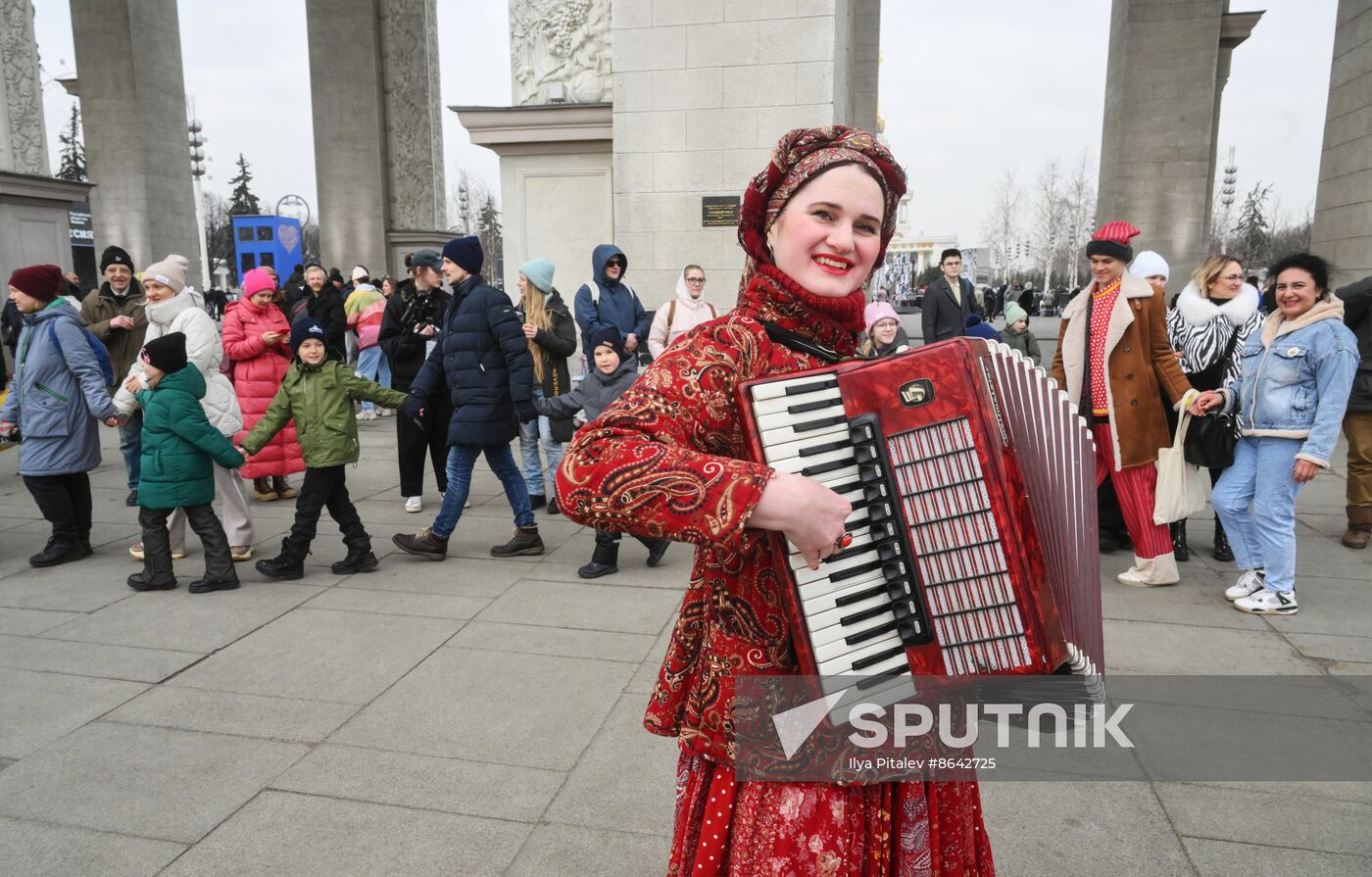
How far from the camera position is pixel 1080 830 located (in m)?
3.14

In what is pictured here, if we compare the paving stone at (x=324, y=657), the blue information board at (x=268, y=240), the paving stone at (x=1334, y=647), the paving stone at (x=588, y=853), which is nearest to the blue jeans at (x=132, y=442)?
the paving stone at (x=324, y=657)

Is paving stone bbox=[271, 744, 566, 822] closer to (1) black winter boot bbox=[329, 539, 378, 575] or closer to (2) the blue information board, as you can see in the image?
(1) black winter boot bbox=[329, 539, 378, 575]

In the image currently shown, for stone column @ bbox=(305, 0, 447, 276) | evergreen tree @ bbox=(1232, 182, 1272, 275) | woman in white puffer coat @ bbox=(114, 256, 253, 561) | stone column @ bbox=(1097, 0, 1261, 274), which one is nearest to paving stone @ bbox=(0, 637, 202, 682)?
woman in white puffer coat @ bbox=(114, 256, 253, 561)

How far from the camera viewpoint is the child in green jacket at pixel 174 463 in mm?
5652

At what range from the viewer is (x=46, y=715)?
406cm

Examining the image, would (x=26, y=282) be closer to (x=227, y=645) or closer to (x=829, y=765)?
(x=227, y=645)

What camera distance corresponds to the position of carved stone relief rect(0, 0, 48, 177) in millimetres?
12266

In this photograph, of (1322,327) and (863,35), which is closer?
(1322,327)

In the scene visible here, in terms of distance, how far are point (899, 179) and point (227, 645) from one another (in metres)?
4.52

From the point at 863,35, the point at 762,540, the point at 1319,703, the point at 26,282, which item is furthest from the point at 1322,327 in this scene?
the point at 863,35

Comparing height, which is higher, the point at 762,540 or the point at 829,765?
the point at 762,540

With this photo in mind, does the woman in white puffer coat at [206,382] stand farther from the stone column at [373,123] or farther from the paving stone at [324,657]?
the stone column at [373,123]

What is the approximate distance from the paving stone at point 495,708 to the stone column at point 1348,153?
10.9 meters

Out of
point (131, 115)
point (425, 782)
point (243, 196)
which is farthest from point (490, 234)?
point (425, 782)
